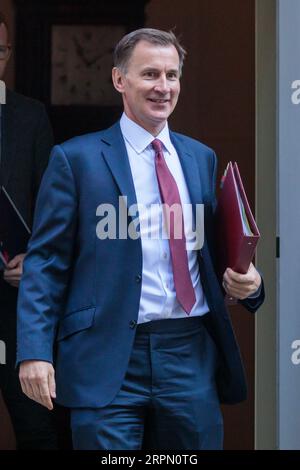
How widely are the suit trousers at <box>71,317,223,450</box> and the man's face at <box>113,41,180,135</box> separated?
58 centimetres

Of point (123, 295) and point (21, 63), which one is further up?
point (21, 63)

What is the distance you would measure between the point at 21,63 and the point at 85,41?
0.85 ft

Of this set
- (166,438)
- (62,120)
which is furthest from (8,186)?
(166,438)

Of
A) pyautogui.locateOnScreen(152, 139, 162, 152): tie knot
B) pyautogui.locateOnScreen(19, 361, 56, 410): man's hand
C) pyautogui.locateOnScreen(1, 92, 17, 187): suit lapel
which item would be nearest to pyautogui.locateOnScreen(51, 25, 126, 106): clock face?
pyautogui.locateOnScreen(1, 92, 17, 187): suit lapel

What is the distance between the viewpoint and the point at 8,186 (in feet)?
12.7

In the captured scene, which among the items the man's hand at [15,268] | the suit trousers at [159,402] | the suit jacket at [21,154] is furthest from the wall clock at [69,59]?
the suit trousers at [159,402]

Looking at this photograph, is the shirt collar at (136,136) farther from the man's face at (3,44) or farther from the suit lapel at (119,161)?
the man's face at (3,44)

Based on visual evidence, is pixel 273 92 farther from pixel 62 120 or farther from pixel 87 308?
pixel 87 308

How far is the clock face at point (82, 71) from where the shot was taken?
4379mm

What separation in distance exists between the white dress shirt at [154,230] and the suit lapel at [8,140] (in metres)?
0.73

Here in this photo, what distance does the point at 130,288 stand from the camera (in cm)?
309

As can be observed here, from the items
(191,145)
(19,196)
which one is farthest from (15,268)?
(191,145)

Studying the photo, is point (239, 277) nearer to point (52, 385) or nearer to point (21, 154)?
point (52, 385)

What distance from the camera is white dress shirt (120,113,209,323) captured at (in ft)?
10.2
